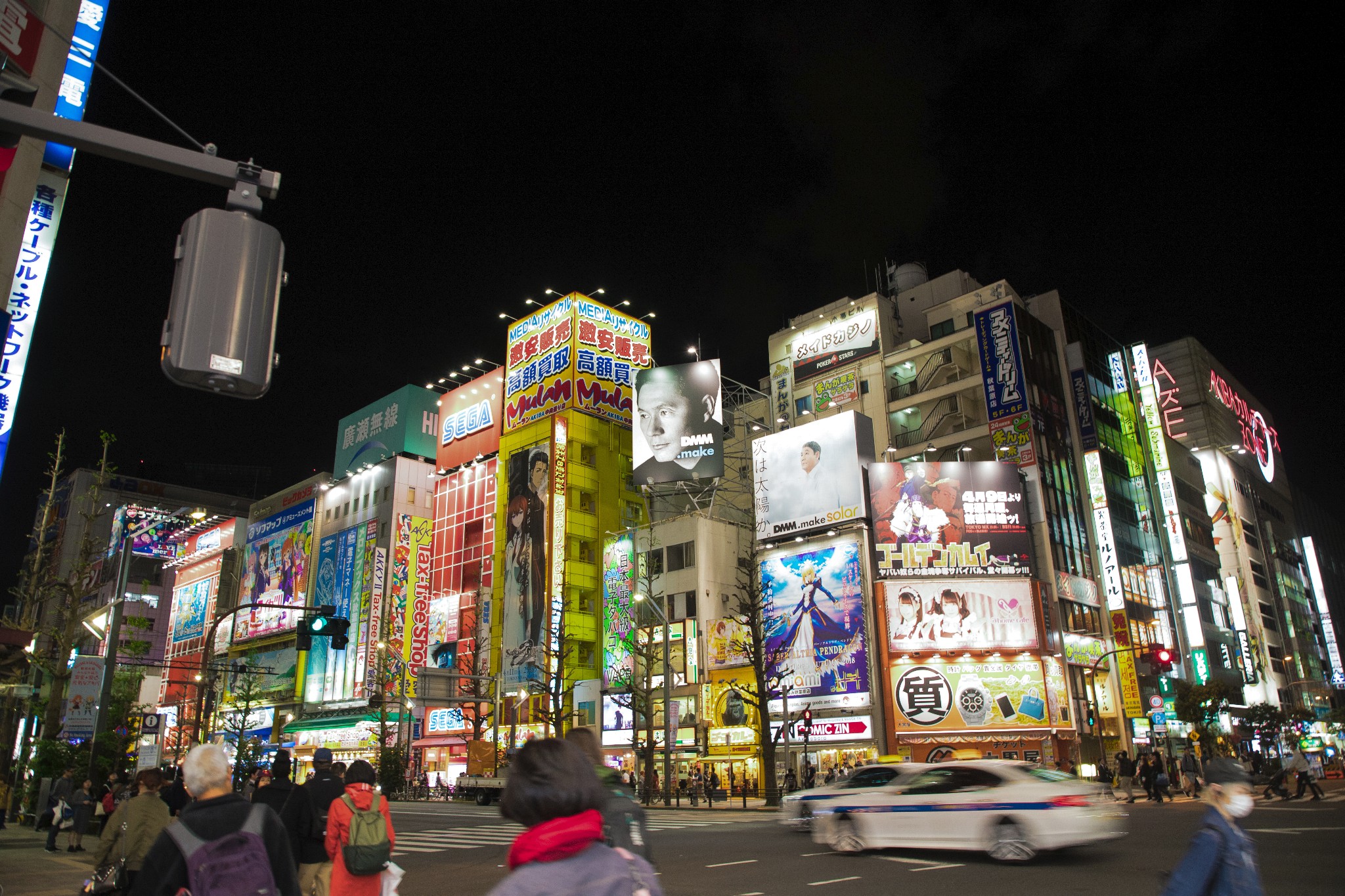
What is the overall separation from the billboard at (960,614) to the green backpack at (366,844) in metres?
35.7

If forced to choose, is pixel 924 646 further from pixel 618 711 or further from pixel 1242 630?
pixel 1242 630

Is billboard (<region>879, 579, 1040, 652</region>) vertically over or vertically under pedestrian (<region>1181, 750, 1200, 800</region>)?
over

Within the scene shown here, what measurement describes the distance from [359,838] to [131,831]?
235 centimetres

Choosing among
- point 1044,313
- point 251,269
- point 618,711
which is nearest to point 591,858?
point 251,269

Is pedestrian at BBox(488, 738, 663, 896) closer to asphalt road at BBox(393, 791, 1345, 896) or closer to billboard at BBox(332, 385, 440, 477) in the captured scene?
asphalt road at BBox(393, 791, 1345, 896)

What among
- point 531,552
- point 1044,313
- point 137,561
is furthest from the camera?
point 137,561

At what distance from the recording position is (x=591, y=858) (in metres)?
2.28

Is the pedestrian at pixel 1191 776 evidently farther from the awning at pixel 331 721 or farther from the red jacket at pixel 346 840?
the awning at pixel 331 721

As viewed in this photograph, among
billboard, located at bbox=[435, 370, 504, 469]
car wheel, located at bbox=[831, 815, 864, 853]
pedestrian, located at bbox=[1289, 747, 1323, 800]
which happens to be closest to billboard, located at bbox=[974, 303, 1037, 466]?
pedestrian, located at bbox=[1289, 747, 1323, 800]

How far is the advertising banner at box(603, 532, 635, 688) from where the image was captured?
1955 inches

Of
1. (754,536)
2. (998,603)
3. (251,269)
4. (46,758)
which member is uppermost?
(754,536)

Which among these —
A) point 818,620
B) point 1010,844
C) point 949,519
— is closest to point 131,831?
point 1010,844

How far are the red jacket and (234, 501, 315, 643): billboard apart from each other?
6765 centimetres

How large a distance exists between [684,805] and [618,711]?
522 inches
